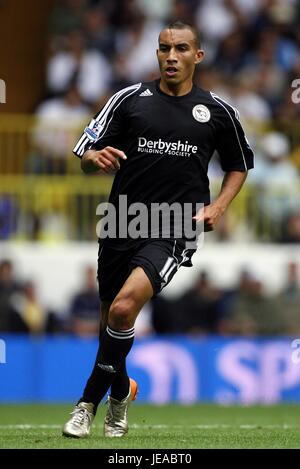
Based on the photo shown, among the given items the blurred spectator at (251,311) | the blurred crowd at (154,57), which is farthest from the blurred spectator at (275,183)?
the blurred spectator at (251,311)

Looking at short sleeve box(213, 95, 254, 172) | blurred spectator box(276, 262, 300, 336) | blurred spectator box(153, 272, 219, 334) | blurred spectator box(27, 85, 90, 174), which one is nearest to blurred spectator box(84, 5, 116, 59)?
blurred spectator box(27, 85, 90, 174)

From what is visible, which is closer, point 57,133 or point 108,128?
point 108,128

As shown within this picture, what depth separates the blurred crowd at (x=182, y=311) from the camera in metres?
16.9

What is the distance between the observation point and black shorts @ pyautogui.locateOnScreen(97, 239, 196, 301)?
805cm

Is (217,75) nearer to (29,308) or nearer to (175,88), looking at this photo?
(29,308)

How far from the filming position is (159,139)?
8344 mm

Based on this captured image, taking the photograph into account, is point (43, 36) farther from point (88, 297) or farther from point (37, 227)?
point (88, 297)

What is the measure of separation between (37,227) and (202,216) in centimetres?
997

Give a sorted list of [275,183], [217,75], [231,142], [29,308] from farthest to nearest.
A: [217,75] < [275,183] < [29,308] < [231,142]

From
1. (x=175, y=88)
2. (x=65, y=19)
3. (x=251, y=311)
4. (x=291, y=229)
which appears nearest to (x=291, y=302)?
(x=251, y=311)

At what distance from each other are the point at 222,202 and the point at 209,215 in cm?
20

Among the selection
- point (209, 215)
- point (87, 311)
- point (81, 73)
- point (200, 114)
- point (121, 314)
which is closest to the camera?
Answer: point (121, 314)

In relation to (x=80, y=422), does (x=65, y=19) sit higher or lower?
higher

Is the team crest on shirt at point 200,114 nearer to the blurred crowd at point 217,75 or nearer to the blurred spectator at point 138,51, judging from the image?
the blurred crowd at point 217,75
